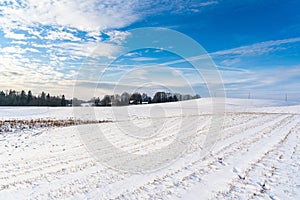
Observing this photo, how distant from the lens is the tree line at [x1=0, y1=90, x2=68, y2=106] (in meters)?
76.4

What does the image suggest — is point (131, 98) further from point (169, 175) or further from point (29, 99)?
point (29, 99)

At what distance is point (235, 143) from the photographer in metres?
9.86

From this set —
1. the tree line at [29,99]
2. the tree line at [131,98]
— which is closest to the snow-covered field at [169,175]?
the tree line at [131,98]

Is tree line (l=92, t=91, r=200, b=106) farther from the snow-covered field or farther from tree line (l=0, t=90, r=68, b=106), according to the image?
tree line (l=0, t=90, r=68, b=106)

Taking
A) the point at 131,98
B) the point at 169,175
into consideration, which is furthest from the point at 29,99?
the point at 169,175

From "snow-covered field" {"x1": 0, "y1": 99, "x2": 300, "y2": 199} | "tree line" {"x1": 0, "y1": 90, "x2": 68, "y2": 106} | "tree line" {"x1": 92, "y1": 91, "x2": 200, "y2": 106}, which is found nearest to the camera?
"snow-covered field" {"x1": 0, "y1": 99, "x2": 300, "y2": 199}

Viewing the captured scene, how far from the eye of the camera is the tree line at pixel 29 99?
251ft

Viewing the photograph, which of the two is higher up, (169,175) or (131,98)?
(131,98)

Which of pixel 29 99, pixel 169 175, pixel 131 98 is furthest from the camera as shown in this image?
pixel 29 99

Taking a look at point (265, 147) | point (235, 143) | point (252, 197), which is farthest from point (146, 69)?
point (252, 197)

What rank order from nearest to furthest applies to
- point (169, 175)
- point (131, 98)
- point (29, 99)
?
point (169, 175) → point (131, 98) → point (29, 99)

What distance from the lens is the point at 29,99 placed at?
79.5 m

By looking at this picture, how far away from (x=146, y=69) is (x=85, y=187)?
9.11 metres

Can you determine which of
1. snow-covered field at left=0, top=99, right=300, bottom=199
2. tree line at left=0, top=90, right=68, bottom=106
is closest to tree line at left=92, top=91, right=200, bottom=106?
snow-covered field at left=0, top=99, right=300, bottom=199
